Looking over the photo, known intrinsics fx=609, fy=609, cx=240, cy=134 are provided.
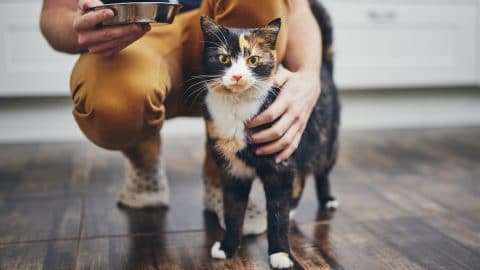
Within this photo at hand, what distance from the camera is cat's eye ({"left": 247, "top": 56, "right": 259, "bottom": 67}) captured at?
1.10 meters

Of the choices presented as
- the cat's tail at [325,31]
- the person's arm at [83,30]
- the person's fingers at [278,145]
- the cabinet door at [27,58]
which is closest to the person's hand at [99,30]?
the person's arm at [83,30]

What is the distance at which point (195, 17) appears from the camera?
146 centimetres

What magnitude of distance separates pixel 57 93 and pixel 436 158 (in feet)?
4.79

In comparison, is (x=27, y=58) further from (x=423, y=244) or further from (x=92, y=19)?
(x=423, y=244)

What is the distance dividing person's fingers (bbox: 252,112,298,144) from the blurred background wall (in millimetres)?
1454

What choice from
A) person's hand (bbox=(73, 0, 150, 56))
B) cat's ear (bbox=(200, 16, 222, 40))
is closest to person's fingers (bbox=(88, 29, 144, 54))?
person's hand (bbox=(73, 0, 150, 56))

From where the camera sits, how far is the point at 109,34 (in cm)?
113

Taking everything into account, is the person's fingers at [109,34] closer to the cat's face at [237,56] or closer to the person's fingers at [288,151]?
the cat's face at [237,56]

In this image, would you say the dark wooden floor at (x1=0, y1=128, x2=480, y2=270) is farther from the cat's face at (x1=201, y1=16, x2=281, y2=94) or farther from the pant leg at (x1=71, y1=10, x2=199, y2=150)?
the cat's face at (x1=201, y1=16, x2=281, y2=94)

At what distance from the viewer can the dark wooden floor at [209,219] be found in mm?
1242

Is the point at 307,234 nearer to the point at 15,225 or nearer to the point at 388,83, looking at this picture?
the point at 15,225

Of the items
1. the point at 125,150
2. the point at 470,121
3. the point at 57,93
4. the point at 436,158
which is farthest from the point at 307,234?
the point at 470,121

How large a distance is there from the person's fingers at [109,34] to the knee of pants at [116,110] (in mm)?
131

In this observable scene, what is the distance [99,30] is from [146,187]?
22.4 inches
